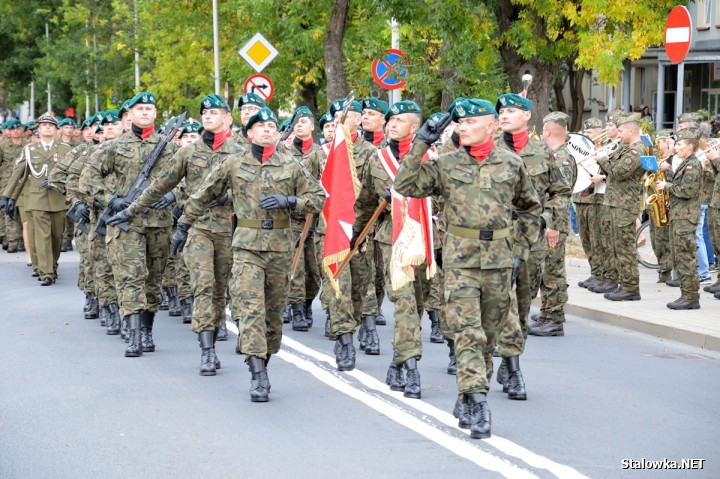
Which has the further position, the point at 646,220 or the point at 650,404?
the point at 646,220

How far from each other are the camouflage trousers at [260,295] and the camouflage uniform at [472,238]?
5.50 ft

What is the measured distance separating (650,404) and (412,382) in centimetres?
163

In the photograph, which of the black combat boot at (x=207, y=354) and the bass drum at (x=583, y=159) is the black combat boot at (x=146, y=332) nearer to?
the black combat boot at (x=207, y=354)

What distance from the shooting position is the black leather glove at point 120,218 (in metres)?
11.0

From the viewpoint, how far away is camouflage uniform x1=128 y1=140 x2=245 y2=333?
34.4 ft

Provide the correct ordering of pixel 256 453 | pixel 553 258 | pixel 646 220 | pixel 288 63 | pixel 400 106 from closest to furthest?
1. pixel 256 453
2. pixel 400 106
3. pixel 553 258
4. pixel 646 220
5. pixel 288 63

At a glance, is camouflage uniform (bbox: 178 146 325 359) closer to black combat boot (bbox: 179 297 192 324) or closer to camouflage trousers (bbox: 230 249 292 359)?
camouflage trousers (bbox: 230 249 292 359)

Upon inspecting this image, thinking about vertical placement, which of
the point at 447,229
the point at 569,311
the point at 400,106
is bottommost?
the point at 569,311

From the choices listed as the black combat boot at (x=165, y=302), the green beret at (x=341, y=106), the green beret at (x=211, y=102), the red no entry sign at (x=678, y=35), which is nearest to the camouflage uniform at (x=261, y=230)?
the green beret at (x=211, y=102)

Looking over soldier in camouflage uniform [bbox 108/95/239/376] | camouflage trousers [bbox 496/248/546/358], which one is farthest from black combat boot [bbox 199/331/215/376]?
camouflage trousers [bbox 496/248/546/358]

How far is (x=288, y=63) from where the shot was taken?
3466 centimetres

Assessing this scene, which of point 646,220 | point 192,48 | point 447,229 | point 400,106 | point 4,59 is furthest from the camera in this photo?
point 4,59

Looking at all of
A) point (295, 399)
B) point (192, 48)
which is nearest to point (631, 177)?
point (295, 399)

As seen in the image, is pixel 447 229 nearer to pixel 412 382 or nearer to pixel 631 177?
pixel 412 382
